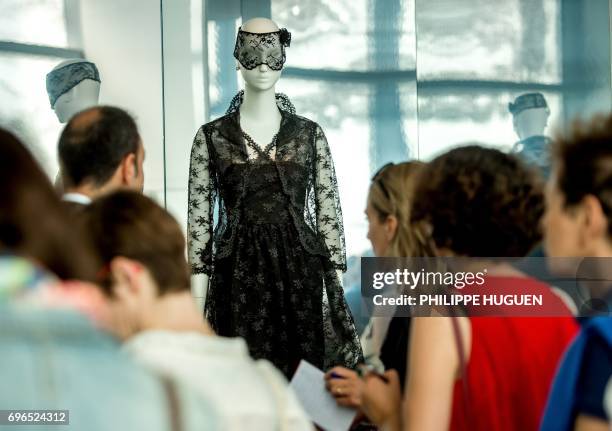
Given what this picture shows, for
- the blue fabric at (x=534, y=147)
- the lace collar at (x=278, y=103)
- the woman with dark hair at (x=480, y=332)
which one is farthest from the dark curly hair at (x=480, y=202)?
the blue fabric at (x=534, y=147)

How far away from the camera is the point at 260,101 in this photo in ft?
15.3

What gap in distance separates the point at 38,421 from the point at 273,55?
3.89 metres

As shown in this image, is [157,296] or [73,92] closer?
[157,296]

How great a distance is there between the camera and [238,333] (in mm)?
4500

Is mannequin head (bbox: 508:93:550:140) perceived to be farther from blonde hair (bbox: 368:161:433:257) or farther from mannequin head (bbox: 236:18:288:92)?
blonde hair (bbox: 368:161:433:257)

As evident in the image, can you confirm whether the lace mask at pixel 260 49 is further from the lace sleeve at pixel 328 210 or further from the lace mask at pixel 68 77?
the lace mask at pixel 68 77

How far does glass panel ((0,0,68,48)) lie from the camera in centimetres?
549

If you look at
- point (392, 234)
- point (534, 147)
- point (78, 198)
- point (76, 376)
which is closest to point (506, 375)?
point (392, 234)

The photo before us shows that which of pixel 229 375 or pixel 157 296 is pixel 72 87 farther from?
pixel 229 375

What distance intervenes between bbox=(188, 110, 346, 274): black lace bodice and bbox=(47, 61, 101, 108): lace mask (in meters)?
0.64

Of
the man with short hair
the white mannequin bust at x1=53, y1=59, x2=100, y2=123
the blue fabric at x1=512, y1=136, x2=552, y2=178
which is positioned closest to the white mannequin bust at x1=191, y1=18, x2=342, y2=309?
the white mannequin bust at x1=53, y1=59, x2=100, y2=123

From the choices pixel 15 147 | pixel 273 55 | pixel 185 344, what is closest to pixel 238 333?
pixel 273 55

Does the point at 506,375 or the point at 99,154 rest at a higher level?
the point at 99,154

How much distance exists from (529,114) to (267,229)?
190 centimetres
